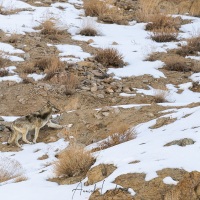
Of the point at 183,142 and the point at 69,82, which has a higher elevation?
the point at 183,142

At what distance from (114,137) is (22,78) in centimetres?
465

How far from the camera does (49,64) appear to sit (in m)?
11.6

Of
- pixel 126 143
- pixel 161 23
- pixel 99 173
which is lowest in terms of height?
pixel 161 23

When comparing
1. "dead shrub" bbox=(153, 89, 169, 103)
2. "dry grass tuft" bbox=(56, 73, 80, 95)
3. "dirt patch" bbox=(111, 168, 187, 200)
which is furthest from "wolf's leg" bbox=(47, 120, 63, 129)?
"dirt patch" bbox=(111, 168, 187, 200)

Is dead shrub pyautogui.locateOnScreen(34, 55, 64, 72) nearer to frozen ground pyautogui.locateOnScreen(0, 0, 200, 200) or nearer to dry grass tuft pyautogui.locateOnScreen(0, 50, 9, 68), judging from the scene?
frozen ground pyautogui.locateOnScreen(0, 0, 200, 200)

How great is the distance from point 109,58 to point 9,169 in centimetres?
621

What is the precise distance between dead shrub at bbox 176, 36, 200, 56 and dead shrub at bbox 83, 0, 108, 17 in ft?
13.3

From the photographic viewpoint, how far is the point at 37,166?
720 centimetres

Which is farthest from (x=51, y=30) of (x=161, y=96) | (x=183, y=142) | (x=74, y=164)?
(x=183, y=142)

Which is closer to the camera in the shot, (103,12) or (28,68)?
(28,68)

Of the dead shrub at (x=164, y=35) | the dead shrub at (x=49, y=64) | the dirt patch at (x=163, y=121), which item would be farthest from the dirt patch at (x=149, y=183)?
the dead shrub at (x=164, y=35)

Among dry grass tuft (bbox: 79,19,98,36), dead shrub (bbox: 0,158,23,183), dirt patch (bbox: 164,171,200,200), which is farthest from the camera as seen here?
dry grass tuft (bbox: 79,19,98,36)

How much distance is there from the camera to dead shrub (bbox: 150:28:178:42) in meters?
14.5

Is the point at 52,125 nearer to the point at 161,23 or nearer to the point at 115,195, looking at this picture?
the point at 115,195
